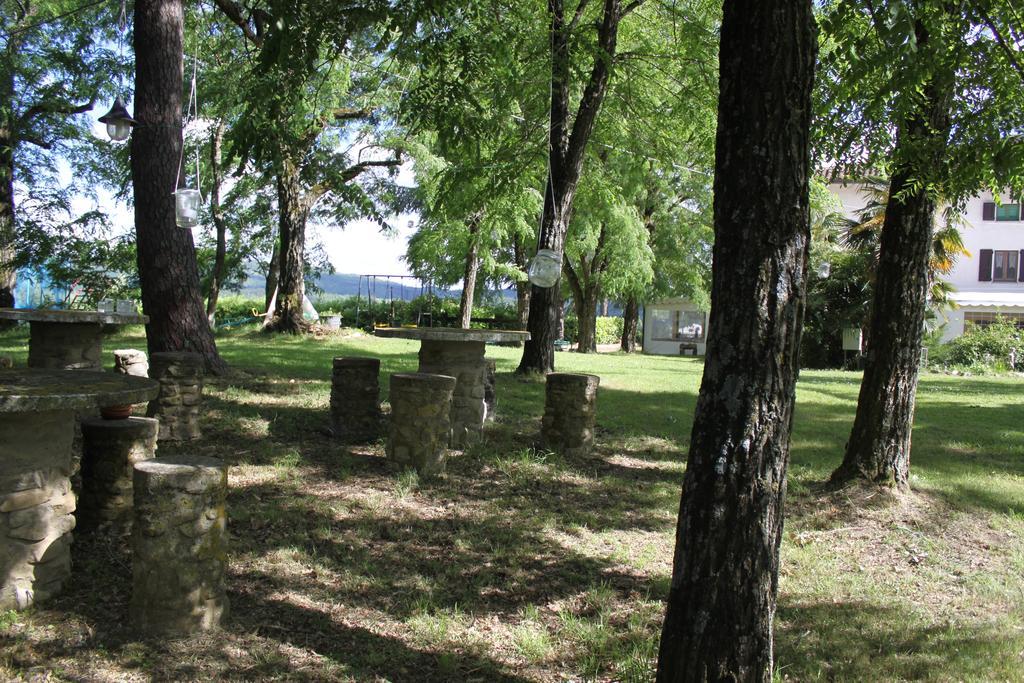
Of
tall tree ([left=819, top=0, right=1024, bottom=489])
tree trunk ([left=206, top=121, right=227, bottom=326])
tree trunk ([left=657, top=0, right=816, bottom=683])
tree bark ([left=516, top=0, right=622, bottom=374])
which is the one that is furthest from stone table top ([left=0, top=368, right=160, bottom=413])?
tree trunk ([left=206, top=121, right=227, bottom=326])

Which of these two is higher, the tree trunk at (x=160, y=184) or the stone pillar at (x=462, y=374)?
the tree trunk at (x=160, y=184)

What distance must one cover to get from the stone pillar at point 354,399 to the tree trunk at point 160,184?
8.72 ft

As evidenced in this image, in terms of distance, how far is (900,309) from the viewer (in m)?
6.16

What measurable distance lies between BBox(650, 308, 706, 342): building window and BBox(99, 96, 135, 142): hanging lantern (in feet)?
87.2

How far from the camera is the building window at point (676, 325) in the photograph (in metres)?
32.9

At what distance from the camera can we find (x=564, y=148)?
12.1 metres

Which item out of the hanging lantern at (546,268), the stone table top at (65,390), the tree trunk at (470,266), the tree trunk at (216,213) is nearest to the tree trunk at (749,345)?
the stone table top at (65,390)

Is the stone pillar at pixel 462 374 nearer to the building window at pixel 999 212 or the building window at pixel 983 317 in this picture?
the building window at pixel 983 317

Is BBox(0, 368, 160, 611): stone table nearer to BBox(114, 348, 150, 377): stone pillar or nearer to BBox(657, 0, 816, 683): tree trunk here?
BBox(657, 0, 816, 683): tree trunk

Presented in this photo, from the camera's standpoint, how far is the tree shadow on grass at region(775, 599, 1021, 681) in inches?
146

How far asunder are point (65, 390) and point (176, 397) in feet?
11.4

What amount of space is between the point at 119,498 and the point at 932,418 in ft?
36.8

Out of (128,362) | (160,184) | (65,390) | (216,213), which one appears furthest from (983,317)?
(65,390)

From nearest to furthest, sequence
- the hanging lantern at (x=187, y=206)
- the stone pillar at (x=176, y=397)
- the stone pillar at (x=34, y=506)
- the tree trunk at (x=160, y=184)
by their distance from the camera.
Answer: the stone pillar at (x=34, y=506), the stone pillar at (x=176, y=397), the hanging lantern at (x=187, y=206), the tree trunk at (x=160, y=184)
